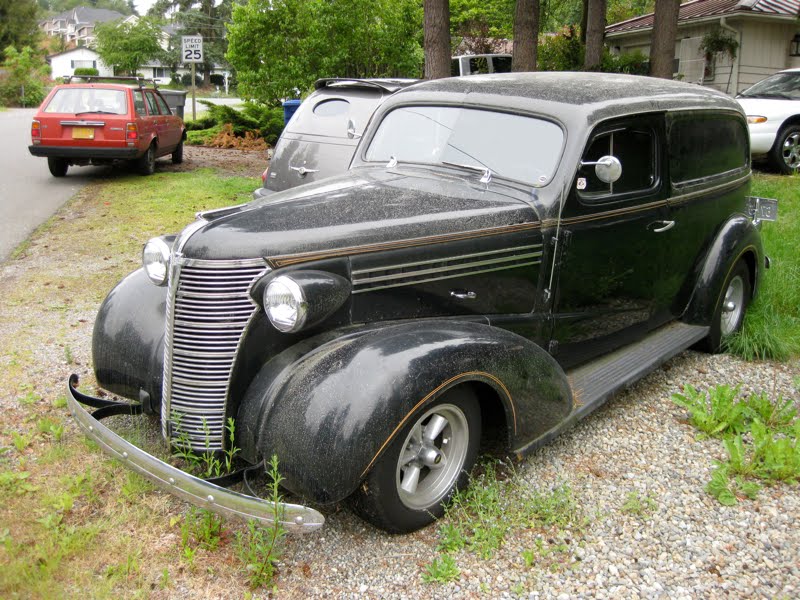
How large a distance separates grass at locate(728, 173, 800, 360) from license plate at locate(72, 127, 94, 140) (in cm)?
1031

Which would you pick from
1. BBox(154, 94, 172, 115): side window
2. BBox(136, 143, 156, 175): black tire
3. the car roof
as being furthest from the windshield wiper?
BBox(154, 94, 172, 115): side window

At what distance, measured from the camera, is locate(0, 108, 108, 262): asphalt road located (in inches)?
369

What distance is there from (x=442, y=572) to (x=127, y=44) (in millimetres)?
59594

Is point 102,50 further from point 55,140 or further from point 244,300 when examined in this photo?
point 244,300

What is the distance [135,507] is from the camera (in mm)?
3414

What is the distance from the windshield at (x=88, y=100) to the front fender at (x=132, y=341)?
974 cm

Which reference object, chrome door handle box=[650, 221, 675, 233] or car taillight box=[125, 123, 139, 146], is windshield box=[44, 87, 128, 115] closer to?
car taillight box=[125, 123, 139, 146]

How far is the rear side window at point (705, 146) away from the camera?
4.78m

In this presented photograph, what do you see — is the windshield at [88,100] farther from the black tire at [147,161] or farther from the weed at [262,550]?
the weed at [262,550]

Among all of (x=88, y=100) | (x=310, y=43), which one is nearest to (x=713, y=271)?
(x=88, y=100)

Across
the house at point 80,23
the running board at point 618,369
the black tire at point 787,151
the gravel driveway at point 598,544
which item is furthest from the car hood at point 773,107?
the house at point 80,23

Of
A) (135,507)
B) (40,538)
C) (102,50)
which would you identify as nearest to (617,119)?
(135,507)

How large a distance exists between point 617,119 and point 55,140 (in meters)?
10.9

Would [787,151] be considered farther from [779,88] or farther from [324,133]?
[324,133]
